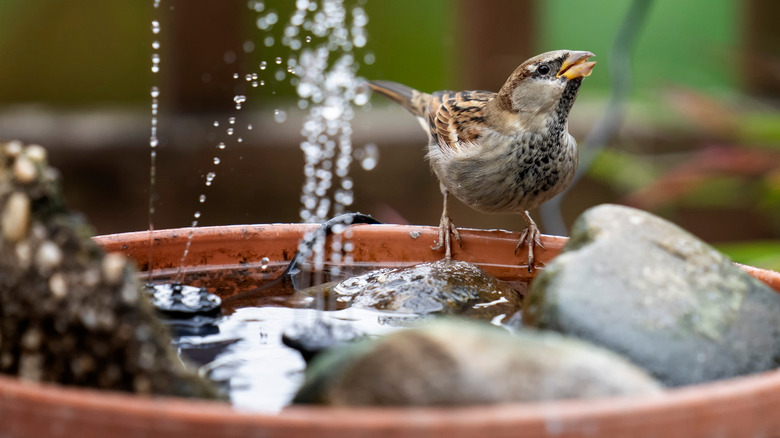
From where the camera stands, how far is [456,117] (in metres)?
3.37

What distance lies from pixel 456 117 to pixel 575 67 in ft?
1.94

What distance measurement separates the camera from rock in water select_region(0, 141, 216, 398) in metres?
1.21

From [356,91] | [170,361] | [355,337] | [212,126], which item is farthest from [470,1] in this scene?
[170,361]

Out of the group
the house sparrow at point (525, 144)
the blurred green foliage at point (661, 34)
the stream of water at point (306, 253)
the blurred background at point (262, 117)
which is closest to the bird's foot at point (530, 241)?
the house sparrow at point (525, 144)

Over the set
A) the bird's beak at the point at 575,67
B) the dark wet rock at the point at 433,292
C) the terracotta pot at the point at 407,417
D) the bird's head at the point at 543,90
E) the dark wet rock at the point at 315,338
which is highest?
the bird's beak at the point at 575,67

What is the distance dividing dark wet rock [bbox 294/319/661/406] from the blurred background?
2.58 meters

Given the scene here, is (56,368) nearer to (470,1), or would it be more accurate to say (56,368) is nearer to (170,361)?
(170,361)

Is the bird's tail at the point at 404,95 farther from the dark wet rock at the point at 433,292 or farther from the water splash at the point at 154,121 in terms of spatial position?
the dark wet rock at the point at 433,292

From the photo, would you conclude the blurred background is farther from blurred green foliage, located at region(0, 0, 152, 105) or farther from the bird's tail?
the bird's tail

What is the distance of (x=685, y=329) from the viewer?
148 centimetres

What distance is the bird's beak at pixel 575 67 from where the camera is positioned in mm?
2853

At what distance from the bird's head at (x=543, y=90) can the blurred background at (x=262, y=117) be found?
830 mm

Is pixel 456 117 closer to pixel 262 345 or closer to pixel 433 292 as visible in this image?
pixel 433 292

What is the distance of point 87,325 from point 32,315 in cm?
9
